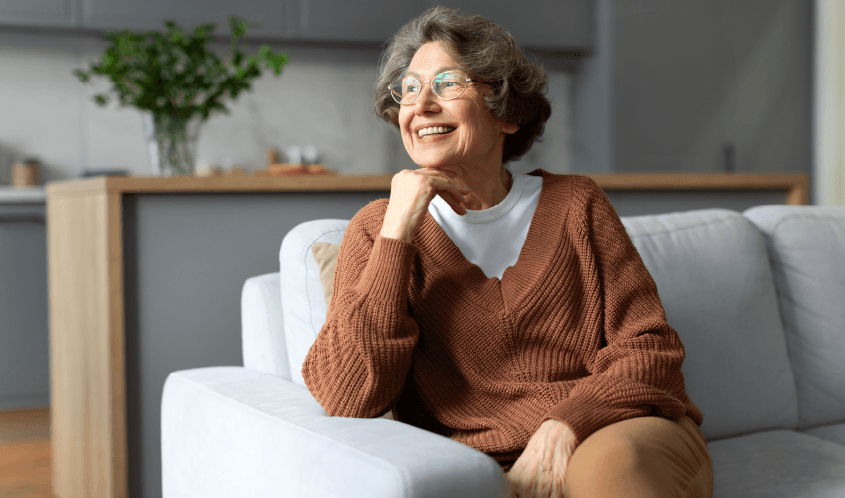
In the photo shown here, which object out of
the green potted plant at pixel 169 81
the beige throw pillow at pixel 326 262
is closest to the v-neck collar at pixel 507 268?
the beige throw pillow at pixel 326 262

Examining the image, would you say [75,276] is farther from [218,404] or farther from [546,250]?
A: [546,250]

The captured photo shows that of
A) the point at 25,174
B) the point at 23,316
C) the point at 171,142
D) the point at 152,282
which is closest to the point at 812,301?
the point at 152,282

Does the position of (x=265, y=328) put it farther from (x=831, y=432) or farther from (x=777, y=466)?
(x=831, y=432)

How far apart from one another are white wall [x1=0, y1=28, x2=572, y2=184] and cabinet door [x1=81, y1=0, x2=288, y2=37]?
20 centimetres

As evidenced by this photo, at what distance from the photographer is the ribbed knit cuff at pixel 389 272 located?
1.04 metres

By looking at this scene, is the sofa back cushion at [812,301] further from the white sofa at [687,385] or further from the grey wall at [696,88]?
the grey wall at [696,88]

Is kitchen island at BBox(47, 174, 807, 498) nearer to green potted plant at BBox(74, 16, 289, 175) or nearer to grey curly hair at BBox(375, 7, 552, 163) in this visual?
green potted plant at BBox(74, 16, 289, 175)

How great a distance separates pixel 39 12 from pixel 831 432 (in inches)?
144

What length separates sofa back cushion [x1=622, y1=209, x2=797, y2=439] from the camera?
1.50 meters

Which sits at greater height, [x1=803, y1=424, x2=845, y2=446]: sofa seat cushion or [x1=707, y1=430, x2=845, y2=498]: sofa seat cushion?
[x1=707, y1=430, x2=845, y2=498]: sofa seat cushion

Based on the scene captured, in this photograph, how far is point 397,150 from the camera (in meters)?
4.30

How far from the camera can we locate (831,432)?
1.55 metres

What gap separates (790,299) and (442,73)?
1028 mm

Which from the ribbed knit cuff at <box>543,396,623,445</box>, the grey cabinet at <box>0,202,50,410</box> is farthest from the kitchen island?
the grey cabinet at <box>0,202,50,410</box>
